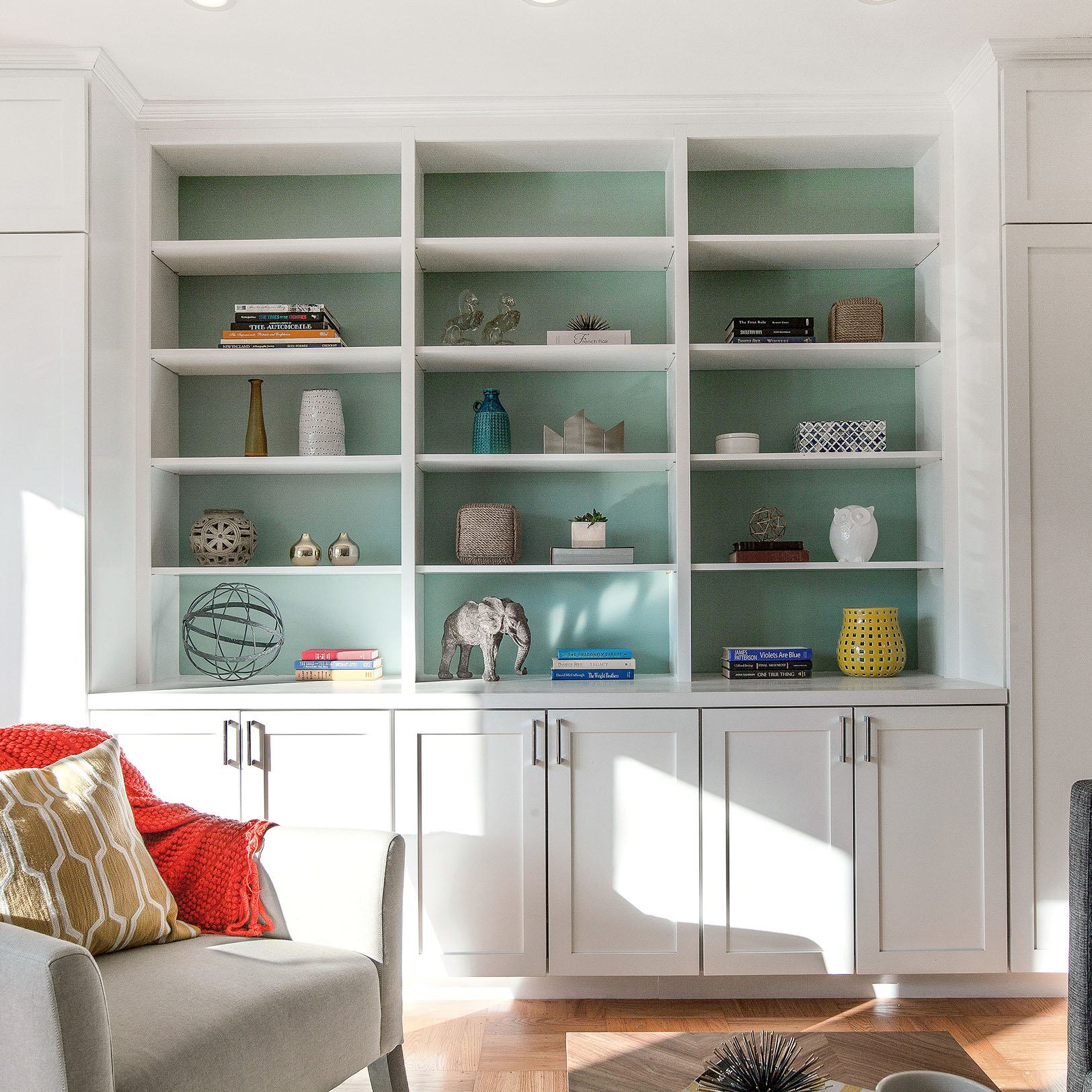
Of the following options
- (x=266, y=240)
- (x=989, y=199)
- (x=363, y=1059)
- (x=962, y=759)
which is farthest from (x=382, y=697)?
(x=989, y=199)

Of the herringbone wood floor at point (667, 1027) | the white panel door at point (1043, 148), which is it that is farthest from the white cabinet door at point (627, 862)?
the white panel door at point (1043, 148)

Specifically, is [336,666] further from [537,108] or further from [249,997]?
[537,108]

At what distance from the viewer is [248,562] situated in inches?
110

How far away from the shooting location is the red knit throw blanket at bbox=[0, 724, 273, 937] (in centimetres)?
179

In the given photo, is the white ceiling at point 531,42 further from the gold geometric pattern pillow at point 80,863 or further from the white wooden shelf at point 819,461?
the gold geometric pattern pillow at point 80,863

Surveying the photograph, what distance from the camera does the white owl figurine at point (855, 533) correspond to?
2680 mm

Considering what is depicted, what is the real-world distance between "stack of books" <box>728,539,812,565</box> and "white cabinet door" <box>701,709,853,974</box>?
509mm

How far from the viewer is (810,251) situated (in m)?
2.71

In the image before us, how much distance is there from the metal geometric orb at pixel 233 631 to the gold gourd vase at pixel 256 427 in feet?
1.42

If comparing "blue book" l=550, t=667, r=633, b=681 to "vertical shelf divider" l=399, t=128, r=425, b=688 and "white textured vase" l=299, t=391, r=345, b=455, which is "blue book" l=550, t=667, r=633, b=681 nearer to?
"vertical shelf divider" l=399, t=128, r=425, b=688

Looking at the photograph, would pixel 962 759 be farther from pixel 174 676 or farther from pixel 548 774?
pixel 174 676

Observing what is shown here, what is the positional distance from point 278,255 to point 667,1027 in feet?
8.07

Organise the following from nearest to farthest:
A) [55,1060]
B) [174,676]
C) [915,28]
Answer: [55,1060] < [915,28] < [174,676]

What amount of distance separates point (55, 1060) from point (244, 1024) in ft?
1.04
